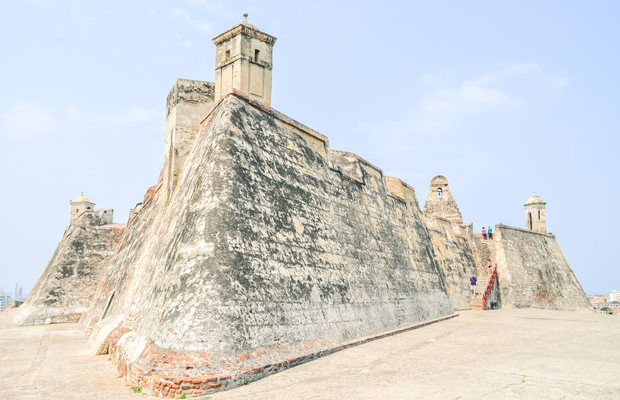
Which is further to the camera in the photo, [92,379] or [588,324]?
[588,324]

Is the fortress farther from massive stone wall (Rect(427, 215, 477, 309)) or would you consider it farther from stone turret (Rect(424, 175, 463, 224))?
stone turret (Rect(424, 175, 463, 224))

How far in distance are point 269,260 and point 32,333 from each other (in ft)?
36.2

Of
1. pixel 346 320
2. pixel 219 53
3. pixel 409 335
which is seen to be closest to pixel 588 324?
pixel 409 335

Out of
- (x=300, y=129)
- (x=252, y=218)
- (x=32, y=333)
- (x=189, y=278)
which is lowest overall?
A: (x=32, y=333)

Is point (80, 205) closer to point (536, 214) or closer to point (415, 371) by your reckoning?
point (536, 214)

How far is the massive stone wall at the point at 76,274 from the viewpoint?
733 inches

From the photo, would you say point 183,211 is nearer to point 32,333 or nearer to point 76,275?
point 32,333

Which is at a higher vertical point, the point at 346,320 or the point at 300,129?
the point at 300,129

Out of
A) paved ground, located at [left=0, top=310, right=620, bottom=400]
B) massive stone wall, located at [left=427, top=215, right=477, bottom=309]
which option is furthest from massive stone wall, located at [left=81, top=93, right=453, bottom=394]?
massive stone wall, located at [left=427, top=215, right=477, bottom=309]

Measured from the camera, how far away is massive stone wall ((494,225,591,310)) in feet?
80.0

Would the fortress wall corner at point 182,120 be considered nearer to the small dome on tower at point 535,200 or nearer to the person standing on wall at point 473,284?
the person standing on wall at point 473,284

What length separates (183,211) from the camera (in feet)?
29.5

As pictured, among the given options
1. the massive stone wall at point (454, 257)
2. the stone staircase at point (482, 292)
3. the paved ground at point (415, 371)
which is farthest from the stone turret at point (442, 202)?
the paved ground at point (415, 371)

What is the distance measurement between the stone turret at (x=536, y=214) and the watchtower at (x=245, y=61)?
28654mm
